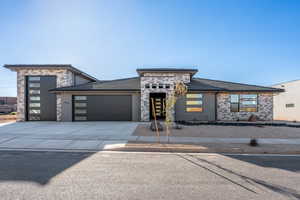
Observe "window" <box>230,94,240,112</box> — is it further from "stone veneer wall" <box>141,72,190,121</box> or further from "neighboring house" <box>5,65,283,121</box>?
"stone veneer wall" <box>141,72,190,121</box>

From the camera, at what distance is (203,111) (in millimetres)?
14938

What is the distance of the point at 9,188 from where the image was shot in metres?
3.16

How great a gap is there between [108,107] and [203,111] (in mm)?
9752

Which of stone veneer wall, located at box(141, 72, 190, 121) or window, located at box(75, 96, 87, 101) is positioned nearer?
stone veneer wall, located at box(141, 72, 190, 121)

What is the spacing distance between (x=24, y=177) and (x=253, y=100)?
18490 mm

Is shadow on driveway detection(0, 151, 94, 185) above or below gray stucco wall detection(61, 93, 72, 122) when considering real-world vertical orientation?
below

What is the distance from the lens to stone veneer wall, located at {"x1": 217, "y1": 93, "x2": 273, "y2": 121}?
604 inches

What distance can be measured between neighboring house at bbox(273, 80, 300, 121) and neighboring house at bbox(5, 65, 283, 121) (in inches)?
318

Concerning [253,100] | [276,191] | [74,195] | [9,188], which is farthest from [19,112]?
[253,100]

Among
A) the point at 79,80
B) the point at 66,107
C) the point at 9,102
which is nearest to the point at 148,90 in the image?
the point at 66,107

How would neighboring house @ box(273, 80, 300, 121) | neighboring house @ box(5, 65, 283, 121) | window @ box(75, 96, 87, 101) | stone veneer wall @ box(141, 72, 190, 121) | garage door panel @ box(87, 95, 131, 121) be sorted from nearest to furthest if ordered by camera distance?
stone veneer wall @ box(141, 72, 190, 121) < neighboring house @ box(5, 65, 283, 121) < garage door panel @ box(87, 95, 131, 121) < window @ box(75, 96, 87, 101) < neighboring house @ box(273, 80, 300, 121)

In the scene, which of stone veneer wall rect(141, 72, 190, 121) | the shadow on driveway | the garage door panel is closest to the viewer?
the shadow on driveway

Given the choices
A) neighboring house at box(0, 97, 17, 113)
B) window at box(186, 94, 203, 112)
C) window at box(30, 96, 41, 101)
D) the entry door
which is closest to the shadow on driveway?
the entry door

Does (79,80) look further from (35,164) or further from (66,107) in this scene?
(35,164)
